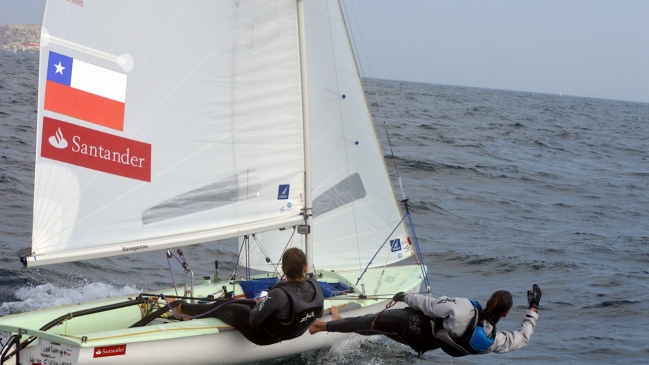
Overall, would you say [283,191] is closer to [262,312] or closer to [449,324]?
[262,312]

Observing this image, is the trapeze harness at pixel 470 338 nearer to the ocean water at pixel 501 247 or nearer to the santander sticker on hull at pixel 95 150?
the ocean water at pixel 501 247

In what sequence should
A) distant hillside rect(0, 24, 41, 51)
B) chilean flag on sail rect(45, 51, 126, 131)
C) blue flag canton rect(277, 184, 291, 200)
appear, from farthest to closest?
distant hillside rect(0, 24, 41, 51)
blue flag canton rect(277, 184, 291, 200)
chilean flag on sail rect(45, 51, 126, 131)

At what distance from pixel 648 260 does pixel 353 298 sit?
6.34 m

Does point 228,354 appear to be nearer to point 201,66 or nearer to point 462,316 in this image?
point 462,316

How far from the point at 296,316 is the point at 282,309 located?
153 millimetres

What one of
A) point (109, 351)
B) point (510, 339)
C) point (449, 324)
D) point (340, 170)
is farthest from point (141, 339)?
point (340, 170)

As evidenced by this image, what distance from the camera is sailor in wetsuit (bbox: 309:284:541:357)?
5.54 metres

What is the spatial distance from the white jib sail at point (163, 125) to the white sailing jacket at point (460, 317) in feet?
4.91

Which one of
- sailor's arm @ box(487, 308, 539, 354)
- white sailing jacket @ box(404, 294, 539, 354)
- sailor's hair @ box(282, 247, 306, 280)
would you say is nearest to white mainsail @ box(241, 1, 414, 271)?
sailor's hair @ box(282, 247, 306, 280)

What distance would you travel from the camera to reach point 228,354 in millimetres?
5926

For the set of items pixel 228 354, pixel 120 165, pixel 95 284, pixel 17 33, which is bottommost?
pixel 228 354

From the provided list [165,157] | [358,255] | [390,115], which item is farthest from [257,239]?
[390,115]

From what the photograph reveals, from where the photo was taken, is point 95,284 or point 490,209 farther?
point 490,209

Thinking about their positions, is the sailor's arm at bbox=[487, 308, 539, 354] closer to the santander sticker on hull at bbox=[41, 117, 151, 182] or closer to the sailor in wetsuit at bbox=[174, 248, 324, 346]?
the sailor in wetsuit at bbox=[174, 248, 324, 346]
